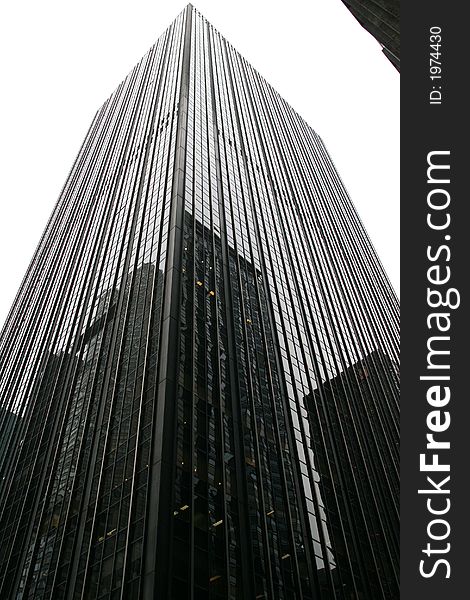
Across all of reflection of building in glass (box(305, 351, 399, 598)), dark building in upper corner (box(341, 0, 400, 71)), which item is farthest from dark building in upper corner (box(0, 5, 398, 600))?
dark building in upper corner (box(341, 0, 400, 71))

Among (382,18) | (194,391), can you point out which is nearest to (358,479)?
(194,391)

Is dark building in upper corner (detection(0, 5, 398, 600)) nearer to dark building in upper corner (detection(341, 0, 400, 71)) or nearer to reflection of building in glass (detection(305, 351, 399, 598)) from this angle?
reflection of building in glass (detection(305, 351, 399, 598))

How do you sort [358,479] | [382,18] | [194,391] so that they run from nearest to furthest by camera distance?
[382,18] → [194,391] → [358,479]

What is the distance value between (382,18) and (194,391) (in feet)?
84.8

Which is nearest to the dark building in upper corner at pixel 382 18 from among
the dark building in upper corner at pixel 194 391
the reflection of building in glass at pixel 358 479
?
the dark building in upper corner at pixel 194 391

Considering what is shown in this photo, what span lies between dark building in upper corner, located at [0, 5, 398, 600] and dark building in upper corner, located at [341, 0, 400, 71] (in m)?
22.0

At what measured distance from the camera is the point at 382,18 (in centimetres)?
3192

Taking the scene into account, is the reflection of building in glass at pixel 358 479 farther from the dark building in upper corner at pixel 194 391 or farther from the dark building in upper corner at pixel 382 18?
the dark building in upper corner at pixel 382 18

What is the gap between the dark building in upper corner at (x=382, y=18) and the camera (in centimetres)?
2969

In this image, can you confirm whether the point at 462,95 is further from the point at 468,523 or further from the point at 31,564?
the point at 31,564

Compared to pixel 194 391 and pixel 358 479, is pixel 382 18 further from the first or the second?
pixel 358 479

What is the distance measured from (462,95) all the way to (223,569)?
25530 mm

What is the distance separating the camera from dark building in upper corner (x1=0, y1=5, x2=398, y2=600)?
1233 inches

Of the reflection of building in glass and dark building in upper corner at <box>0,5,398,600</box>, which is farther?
the reflection of building in glass
